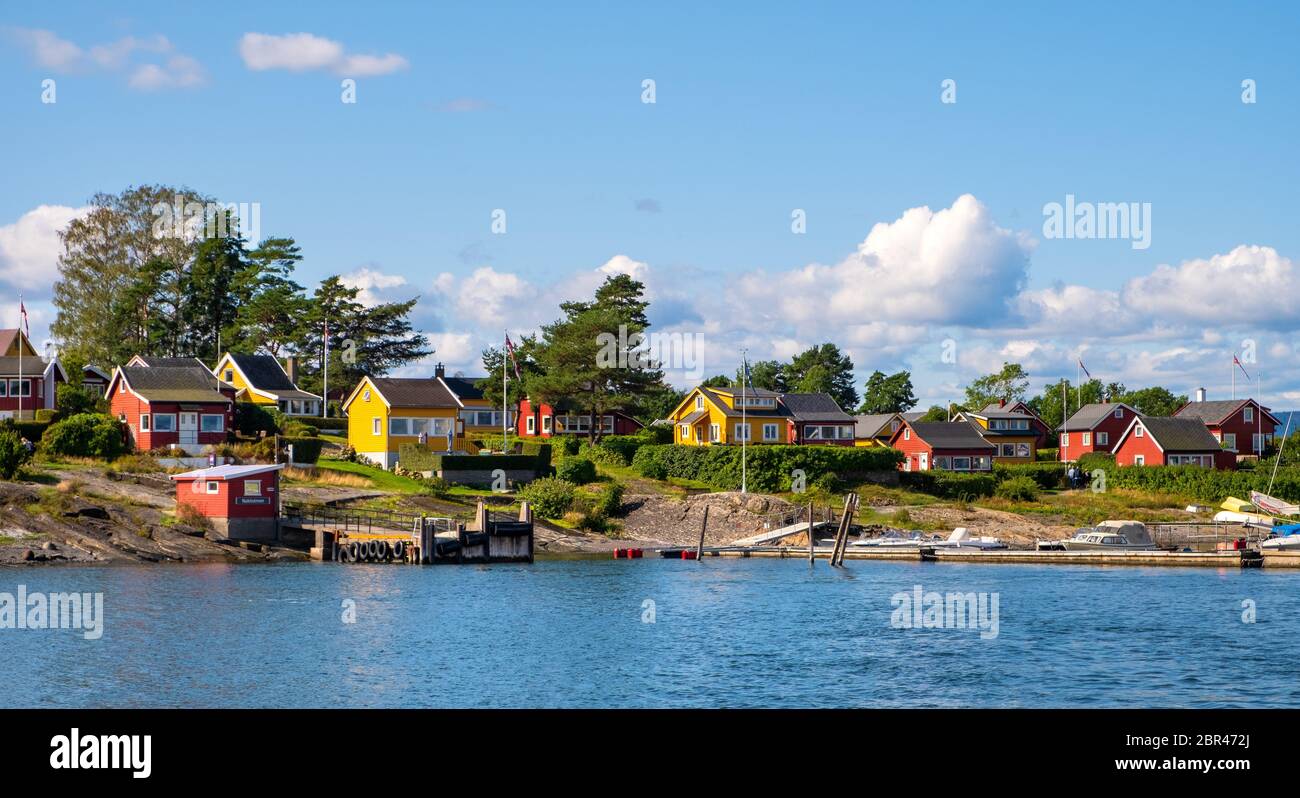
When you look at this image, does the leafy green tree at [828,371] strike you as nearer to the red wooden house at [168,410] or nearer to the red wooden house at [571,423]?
the red wooden house at [571,423]

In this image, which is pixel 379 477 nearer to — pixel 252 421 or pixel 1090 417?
pixel 252 421

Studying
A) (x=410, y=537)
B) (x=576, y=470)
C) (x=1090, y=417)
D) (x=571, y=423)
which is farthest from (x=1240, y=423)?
(x=410, y=537)

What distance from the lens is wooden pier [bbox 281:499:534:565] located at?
71.0m

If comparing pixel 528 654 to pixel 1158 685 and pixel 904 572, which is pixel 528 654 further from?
pixel 904 572

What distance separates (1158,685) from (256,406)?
71.4 metres

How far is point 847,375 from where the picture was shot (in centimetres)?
18050

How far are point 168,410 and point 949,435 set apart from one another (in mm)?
63578

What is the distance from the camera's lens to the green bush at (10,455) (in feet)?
240

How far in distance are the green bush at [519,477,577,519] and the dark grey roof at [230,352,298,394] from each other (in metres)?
35.1

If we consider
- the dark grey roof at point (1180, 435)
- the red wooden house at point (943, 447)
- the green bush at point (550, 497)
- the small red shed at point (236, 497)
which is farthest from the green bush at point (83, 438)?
the dark grey roof at point (1180, 435)

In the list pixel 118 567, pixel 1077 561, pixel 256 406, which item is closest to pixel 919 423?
pixel 1077 561

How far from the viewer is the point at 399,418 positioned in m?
96.9

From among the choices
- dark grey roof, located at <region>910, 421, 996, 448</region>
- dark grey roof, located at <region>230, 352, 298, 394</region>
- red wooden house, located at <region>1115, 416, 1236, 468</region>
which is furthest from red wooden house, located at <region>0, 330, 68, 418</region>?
red wooden house, located at <region>1115, 416, 1236, 468</region>

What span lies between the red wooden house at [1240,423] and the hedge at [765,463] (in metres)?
40.1
